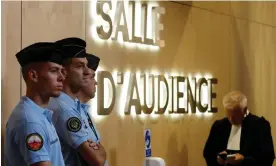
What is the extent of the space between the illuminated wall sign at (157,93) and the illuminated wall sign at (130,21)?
14.0 inches

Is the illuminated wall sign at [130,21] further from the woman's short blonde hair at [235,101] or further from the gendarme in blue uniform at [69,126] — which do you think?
the gendarme in blue uniform at [69,126]

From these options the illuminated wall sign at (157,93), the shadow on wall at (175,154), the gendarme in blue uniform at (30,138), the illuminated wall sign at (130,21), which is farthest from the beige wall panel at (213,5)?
the gendarme in blue uniform at (30,138)

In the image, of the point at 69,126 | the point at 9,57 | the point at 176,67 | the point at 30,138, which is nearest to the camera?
the point at 30,138

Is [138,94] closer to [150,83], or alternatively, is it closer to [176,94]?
[150,83]

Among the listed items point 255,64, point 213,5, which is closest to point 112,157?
point 213,5

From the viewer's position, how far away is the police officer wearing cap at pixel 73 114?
11.6ft

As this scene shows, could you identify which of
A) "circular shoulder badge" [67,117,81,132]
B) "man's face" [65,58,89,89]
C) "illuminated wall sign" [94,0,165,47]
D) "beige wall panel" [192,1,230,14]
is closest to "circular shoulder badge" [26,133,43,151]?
"circular shoulder badge" [67,117,81,132]

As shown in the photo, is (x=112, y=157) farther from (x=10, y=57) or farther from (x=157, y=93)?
(x=10, y=57)

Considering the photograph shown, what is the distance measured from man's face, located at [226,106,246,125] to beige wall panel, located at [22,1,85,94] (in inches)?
73.6

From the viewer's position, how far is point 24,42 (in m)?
4.10

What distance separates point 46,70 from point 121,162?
2152mm

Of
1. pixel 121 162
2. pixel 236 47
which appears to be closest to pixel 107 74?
pixel 121 162

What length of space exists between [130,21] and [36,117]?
235 cm

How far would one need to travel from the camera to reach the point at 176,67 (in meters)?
6.02
